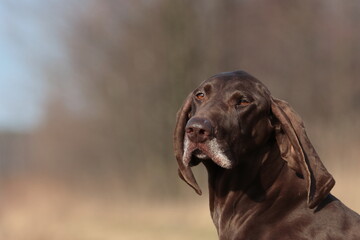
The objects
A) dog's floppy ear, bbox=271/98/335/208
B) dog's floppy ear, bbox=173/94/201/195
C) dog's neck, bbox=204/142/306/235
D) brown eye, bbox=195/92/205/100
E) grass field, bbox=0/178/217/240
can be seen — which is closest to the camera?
dog's floppy ear, bbox=271/98/335/208

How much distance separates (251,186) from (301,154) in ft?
1.64

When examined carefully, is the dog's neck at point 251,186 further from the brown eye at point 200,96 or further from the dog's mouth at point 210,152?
the brown eye at point 200,96

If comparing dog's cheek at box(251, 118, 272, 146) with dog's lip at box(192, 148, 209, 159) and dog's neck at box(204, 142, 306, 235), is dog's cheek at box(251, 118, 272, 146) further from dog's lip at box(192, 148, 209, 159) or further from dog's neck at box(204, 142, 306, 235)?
dog's lip at box(192, 148, 209, 159)

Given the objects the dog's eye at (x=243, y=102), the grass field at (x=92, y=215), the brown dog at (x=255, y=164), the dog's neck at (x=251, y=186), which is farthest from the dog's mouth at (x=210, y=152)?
the grass field at (x=92, y=215)

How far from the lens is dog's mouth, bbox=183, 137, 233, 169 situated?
452cm

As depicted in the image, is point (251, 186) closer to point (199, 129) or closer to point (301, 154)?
point (301, 154)

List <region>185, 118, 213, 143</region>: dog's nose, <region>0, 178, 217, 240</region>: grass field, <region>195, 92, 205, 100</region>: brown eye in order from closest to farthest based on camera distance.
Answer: <region>185, 118, 213, 143</region>: dog's nose < <region>195, 92, 205, 100</region>: brown eye < <region>0, 178, 217, 240</region>: grass field

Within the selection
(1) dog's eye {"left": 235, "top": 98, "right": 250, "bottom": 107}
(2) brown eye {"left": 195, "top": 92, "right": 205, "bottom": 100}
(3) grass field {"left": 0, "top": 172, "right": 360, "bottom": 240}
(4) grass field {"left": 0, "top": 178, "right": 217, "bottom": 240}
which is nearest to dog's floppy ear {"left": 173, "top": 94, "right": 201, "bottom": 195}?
(2) brown eye {"left": 195, "top": 92, "right": 205, "bottom": 100}

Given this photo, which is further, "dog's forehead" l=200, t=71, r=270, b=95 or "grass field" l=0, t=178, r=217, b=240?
"grass field" l=0, t=178, r=217, b=240

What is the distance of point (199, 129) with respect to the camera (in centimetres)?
448

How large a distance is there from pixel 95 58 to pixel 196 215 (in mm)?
5262

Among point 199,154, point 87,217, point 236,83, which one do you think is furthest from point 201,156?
point 87,217

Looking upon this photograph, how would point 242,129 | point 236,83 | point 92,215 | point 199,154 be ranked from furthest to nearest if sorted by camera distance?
1. point 92,215
2. point 236,83
3. point 242,129
4. point 199,154

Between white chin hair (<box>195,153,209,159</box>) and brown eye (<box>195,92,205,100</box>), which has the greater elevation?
brown eye (<box>195,92,205,100</box>)
